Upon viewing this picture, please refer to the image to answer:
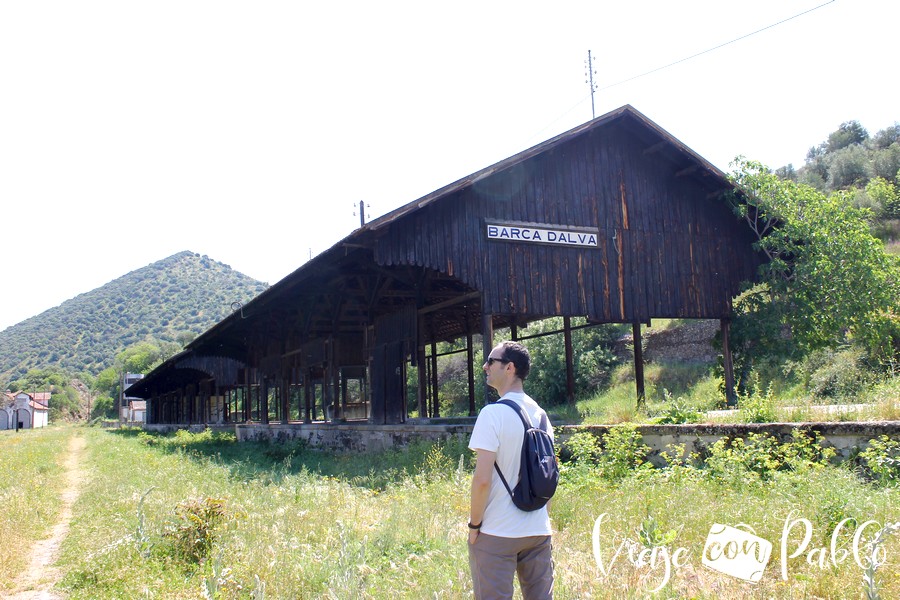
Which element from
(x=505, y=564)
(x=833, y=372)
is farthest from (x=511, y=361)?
(x=833, y=372)

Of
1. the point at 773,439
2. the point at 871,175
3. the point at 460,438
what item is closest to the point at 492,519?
the point at 773,439

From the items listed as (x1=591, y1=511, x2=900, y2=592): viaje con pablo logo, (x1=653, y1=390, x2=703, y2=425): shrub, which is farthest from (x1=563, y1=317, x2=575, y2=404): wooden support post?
(x1=591, y1=511, x2=900, y2=592): viaje con pablo logo

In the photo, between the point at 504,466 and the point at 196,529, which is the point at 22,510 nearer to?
the point at 196,529

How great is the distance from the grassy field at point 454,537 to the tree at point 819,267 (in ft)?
26.9

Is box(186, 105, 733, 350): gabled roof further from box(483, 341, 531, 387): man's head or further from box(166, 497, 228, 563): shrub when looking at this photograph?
box(483, 341, 531, 387): man's head

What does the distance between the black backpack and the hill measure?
159267mm

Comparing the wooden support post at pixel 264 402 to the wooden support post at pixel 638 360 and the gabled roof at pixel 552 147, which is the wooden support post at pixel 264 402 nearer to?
the gabled roof at pixel 552 147

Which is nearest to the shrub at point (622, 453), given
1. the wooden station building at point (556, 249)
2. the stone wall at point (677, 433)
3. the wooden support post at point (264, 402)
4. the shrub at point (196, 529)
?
the stone wall at point (677, 433)

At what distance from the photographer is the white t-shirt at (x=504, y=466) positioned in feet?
11.6

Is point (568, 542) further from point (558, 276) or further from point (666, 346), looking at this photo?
point (666, 346)

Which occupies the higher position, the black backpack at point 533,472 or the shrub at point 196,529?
the black backpack at point 533,472

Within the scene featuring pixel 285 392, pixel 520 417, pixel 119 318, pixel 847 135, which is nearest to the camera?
pixel 520 417

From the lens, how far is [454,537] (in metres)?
6.35

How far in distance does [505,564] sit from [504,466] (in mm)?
484
